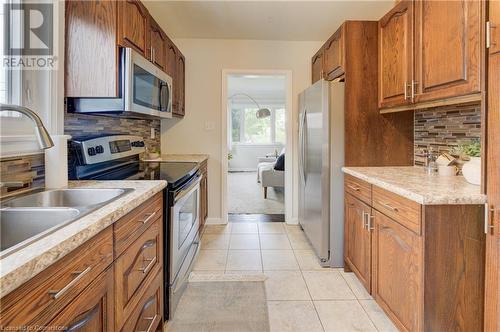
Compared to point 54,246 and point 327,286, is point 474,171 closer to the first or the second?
point 327,286

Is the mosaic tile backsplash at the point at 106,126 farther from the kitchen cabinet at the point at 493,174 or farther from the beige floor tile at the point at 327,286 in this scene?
the kitchen cabinet at the point at 493,174

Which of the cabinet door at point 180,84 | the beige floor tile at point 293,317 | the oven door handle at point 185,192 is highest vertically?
the cabinet door at point 180,84

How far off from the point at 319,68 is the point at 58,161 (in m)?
2.74

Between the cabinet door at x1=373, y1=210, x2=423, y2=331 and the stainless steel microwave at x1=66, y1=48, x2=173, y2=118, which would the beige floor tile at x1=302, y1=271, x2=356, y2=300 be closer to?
the cabinet door at x1=373, y1=210, x2=423, y2=331

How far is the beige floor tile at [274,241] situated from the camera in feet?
10.4

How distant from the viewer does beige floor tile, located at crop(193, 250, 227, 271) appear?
2.61 m

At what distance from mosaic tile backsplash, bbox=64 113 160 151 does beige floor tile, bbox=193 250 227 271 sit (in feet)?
4.24

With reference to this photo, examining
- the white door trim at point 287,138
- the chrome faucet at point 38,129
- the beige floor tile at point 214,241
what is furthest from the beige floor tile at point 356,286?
the chrome faucet at point 38,129

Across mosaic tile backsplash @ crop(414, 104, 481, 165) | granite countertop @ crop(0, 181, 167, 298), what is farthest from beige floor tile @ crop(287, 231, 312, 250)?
granite countertop @ crop(0, 181, 167, 298)

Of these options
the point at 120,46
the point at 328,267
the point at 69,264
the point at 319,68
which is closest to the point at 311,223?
the point at 328,267

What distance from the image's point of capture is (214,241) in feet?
10.8

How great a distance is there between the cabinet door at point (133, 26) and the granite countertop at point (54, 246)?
4.04ft

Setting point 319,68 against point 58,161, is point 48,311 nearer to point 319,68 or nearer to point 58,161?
point 58,161

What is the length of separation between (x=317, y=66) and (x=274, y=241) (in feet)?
6.43
